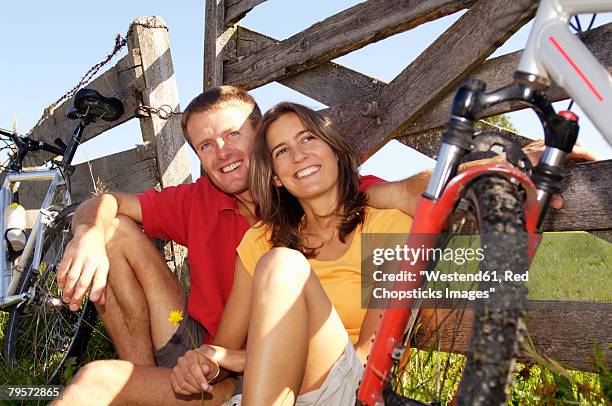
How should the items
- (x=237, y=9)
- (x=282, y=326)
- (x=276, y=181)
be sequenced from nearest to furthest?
(x=282, y=326)
(x=276, y=181)
(x=237, y=9)

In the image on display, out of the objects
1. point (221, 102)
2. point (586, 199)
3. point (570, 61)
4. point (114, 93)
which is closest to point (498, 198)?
point (570, 61)

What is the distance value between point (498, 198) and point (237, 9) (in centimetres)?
260

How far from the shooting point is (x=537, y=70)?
54.3 inches

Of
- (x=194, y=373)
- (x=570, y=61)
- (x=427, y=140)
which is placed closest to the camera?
(x=570, y=61)

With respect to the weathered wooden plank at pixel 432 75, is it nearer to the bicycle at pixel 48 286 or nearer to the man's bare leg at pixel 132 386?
the man's bare leg at pixel 132 386

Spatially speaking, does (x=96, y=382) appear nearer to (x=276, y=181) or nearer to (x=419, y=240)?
(x=276, y=181)

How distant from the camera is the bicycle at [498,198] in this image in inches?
44.5

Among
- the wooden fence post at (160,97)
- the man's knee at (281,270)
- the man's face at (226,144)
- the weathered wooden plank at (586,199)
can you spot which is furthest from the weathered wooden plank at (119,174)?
the weathered wooden plank at (586,199)

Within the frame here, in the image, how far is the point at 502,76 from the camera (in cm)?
228

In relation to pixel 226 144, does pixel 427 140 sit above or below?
above

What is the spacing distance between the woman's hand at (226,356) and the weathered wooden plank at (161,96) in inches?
72.3

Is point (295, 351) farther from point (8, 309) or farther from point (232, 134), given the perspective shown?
point (8, 309)

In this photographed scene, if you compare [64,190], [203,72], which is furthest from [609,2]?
[64,190]

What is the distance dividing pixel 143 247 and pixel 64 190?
1.13 meters
